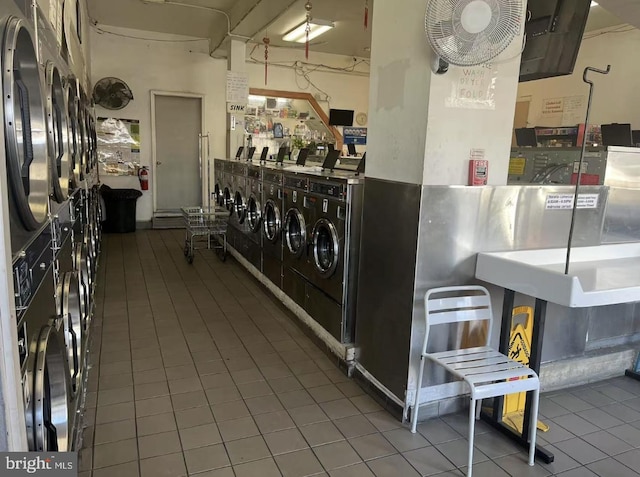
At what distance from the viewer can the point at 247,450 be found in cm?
234

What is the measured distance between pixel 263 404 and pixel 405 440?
838 mm

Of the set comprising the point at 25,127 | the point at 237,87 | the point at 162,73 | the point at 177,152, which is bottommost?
the point at 177,152

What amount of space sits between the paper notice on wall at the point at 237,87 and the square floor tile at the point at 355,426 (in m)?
5.53

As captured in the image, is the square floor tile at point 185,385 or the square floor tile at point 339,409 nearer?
the square floor tile at point 339,409

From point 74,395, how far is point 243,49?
6310mm

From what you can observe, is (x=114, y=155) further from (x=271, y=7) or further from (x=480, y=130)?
(x=480, y=130)

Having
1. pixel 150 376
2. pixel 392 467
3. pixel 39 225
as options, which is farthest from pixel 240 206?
pixel 39 225

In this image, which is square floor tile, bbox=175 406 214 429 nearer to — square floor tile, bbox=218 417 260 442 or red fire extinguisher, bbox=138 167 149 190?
square floor tile, bbox=218 417 260 442

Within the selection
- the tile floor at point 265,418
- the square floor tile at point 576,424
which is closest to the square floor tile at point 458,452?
the tile floor at point 265,418

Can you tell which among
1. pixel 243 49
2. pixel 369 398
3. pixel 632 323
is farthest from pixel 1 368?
pixel 243 49

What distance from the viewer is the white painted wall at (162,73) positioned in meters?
7.71

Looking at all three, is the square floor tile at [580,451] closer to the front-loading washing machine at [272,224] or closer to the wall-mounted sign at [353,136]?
the front-loading washing machine at [272,224]

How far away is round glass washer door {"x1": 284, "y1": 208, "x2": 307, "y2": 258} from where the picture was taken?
3.82 metres

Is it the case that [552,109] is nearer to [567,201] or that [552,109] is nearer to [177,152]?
[567,201]
